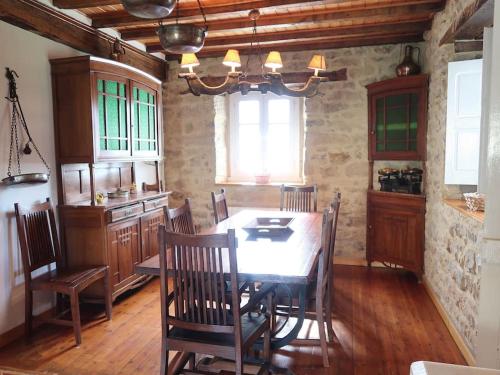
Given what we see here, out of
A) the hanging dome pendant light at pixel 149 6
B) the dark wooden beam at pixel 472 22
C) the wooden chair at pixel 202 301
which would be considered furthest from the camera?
the dark wooden beam at pixel 472 22

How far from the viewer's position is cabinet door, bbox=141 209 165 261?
377 cm

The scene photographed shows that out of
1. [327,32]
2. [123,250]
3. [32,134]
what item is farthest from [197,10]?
[123,250]

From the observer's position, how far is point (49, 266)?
10.5 feet

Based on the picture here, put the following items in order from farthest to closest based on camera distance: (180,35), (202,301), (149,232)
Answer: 1. (149,232)
2. (180,35)
3. (202,301)

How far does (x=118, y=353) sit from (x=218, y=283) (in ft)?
4.13

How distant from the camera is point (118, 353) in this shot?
8.75 ft

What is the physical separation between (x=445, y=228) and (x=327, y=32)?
2.29 meters

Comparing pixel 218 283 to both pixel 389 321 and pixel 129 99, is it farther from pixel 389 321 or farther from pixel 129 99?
pixel 129 99

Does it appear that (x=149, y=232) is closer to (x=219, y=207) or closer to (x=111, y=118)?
(x=219, y=207)

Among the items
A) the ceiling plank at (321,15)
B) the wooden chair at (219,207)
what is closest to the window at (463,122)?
the ceiling plank at (321,15)

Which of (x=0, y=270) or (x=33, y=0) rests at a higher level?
(x=33, y=0)

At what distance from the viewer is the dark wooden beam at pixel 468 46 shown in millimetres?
2973

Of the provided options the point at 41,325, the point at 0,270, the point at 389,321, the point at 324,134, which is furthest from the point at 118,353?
the point at 324,134

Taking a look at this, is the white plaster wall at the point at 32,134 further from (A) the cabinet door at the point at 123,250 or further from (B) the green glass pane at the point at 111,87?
(A) the cabinet door at the point at 123,250
